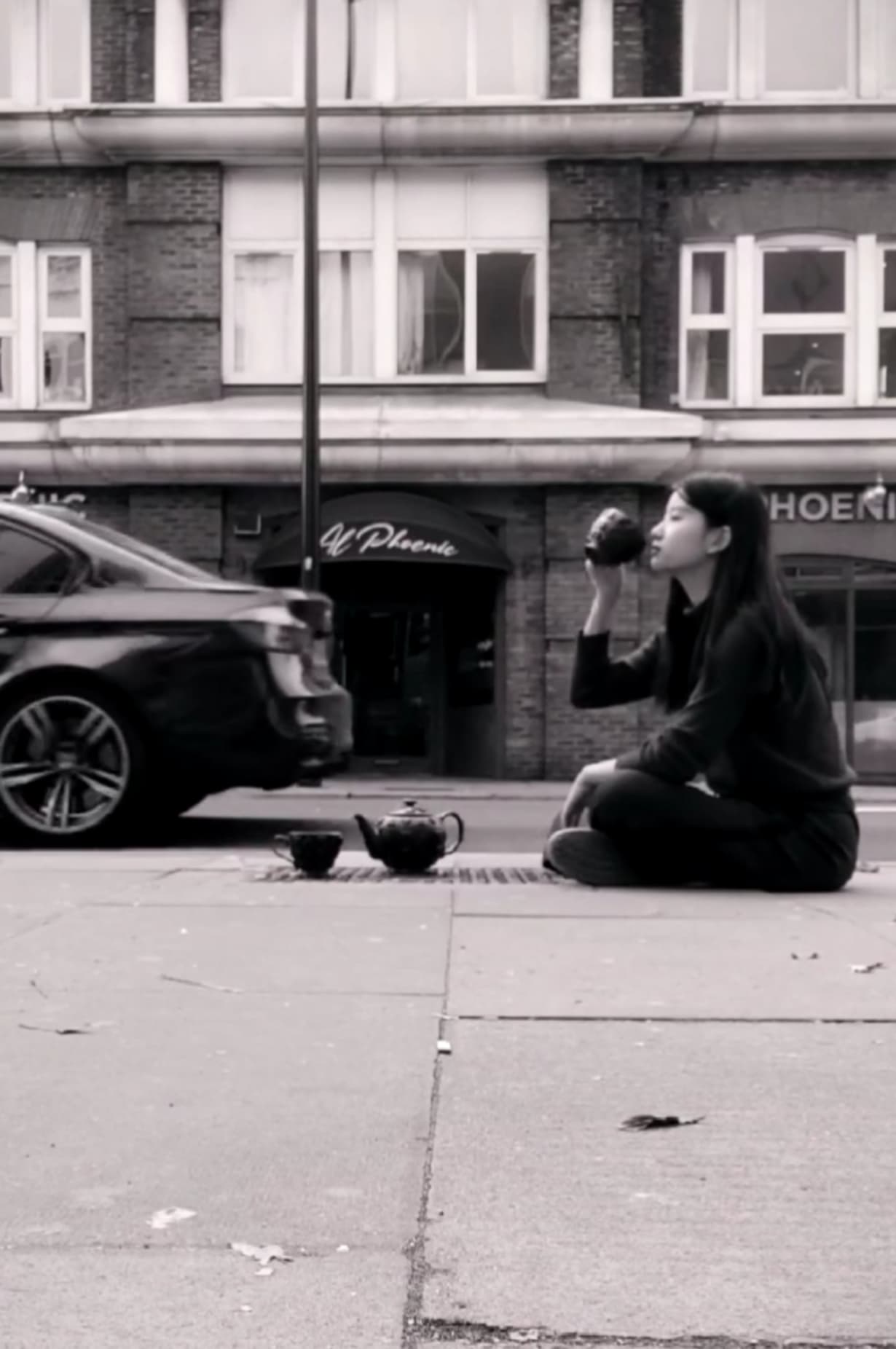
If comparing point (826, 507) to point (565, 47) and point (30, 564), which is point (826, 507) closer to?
point (565, 47)

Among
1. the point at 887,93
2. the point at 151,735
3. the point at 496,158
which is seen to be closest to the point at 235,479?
the point at 496,158

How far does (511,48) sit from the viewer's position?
65.5ft

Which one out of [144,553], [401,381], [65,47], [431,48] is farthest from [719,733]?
[65,47]

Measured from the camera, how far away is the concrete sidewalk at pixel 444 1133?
86.5 inches

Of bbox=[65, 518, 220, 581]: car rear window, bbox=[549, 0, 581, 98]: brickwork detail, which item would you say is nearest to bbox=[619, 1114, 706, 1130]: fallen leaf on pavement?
bbox=[65, 518, 220, 581]: car rear window

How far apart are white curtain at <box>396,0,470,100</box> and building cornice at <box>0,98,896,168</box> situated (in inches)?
31.0

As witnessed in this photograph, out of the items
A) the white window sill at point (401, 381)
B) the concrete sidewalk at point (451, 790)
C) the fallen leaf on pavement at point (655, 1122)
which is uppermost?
the white window sill at point (401, 381)

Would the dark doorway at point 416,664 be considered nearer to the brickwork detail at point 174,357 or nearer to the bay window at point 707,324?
the brickwork detail at point 174,357

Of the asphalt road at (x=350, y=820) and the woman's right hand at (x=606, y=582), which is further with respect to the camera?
the asphalt road at (x=350, y=820)

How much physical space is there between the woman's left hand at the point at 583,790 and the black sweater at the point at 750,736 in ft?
0.36

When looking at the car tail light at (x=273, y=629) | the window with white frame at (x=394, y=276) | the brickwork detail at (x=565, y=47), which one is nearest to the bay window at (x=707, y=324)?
the window with white frame at (x=394, y=276)

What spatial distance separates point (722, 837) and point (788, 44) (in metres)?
15.6

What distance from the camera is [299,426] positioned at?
19328 millimetres

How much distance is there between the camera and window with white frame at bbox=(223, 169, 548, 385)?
789 inches
